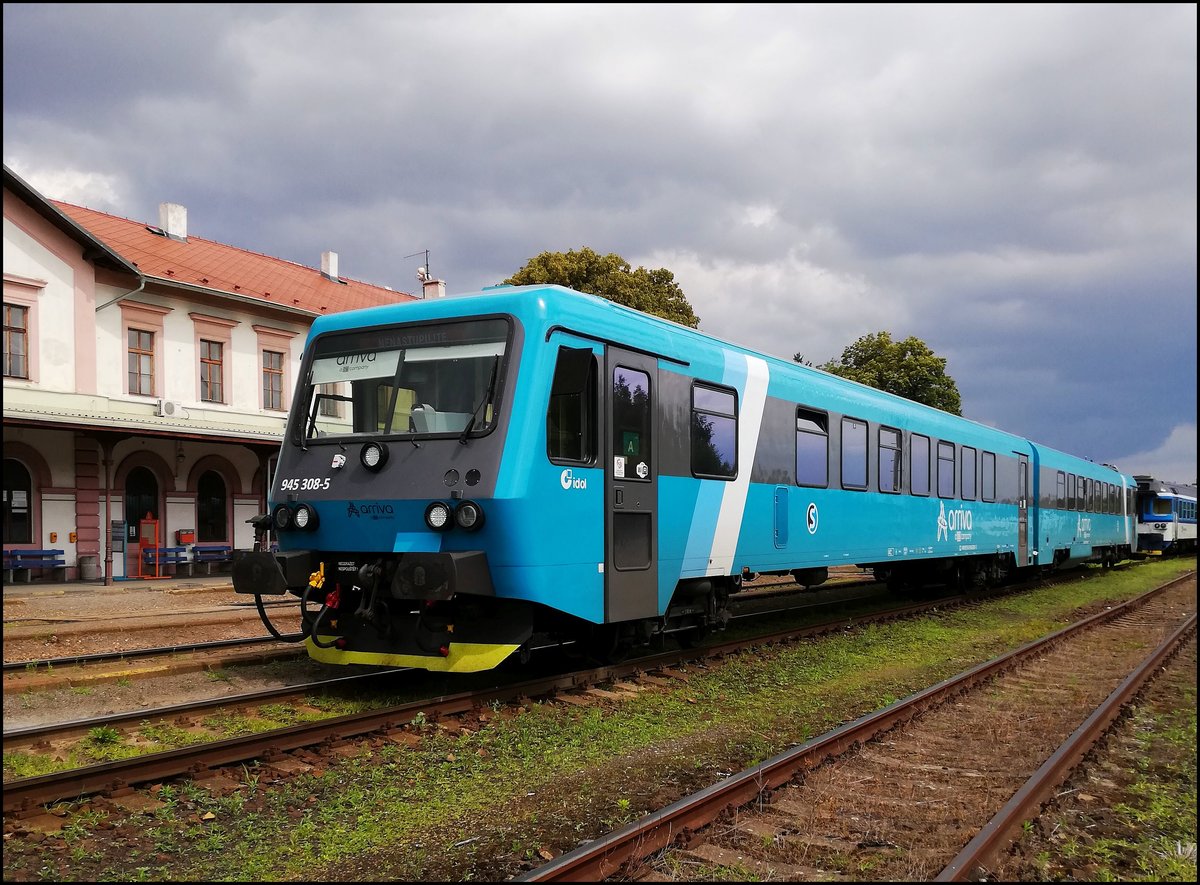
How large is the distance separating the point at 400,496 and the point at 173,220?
2484 cm

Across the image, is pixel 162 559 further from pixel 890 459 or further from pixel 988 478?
pixel 988 478

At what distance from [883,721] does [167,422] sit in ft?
66.8

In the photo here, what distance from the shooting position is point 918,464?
15266mm

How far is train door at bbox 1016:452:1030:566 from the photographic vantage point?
20.9 m

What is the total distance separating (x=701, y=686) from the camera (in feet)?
29.3

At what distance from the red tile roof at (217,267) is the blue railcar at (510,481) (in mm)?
15186

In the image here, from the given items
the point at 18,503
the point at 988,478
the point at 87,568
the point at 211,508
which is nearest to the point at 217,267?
the point at 211,508

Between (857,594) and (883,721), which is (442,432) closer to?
(883,721)

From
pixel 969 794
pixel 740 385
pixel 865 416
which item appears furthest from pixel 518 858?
pixel 865 416

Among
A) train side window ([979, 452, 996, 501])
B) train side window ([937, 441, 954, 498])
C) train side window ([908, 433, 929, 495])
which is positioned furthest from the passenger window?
train side window ([979, 452, 996, 501])

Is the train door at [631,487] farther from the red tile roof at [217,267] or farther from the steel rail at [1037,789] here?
the red tile roof at [217,267]

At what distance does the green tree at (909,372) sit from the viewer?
49469 mm

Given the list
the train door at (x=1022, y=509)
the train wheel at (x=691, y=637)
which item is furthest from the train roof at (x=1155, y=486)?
the train wheel at (x=691, y=637)

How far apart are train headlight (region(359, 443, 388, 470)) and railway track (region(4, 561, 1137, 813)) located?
74.8 inches
